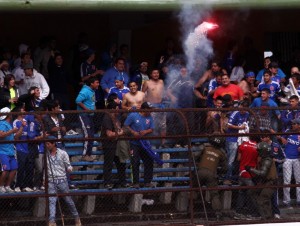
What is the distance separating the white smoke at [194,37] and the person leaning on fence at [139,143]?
308 centimetres

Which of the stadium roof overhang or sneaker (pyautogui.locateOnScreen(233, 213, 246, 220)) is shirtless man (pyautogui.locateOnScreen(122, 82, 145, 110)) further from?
sneaker (pyautogui.locateOnScreen(233, 213, 246, 220))

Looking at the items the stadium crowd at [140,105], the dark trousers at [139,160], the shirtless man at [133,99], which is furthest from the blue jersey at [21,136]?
the shirtless man at [133,99]

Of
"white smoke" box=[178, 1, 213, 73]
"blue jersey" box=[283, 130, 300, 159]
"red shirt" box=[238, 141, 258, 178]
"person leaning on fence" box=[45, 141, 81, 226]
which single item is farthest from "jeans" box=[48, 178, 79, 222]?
"white smoke" box=[178, 1, 213, 73]

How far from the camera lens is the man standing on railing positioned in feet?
61.3

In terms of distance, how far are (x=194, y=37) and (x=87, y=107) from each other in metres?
3.73

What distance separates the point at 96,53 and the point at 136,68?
205 centimetres

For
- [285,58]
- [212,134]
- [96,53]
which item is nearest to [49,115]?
[212,134]

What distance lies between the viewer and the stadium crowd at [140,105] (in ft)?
58.6

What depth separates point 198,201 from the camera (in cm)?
1828

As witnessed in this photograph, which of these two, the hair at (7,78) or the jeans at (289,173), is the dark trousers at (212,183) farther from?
the hair at (7,78)

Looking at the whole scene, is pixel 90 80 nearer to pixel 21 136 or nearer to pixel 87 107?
pixel 87 107

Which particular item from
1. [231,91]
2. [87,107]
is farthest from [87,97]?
[231,91]

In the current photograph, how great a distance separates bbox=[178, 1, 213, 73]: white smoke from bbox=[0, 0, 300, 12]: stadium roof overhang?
27 cm

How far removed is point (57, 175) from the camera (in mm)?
17719
